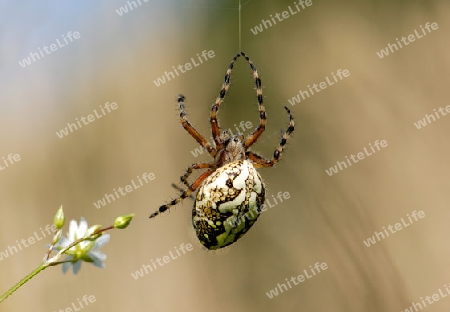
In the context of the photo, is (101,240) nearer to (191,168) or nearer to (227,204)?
(227,204)

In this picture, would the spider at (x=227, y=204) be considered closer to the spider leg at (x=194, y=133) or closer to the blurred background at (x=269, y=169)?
the spider leg at (x=194, y=133)

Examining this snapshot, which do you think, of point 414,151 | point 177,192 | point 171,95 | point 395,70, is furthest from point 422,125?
point 177,192

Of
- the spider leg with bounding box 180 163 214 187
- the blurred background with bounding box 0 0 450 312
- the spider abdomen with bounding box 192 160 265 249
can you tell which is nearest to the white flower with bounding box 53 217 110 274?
the spider abdomen with bounding box 192 160 265 249

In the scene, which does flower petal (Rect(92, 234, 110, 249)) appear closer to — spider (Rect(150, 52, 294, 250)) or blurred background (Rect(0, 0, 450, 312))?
spider (Rect(150, 52, 294, 250))

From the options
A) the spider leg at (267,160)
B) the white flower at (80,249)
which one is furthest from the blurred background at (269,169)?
the white flower at (80,249)

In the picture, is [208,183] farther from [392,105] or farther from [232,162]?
[392,105]

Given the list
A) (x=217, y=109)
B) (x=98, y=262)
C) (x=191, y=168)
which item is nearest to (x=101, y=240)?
(x=98, y=262)
